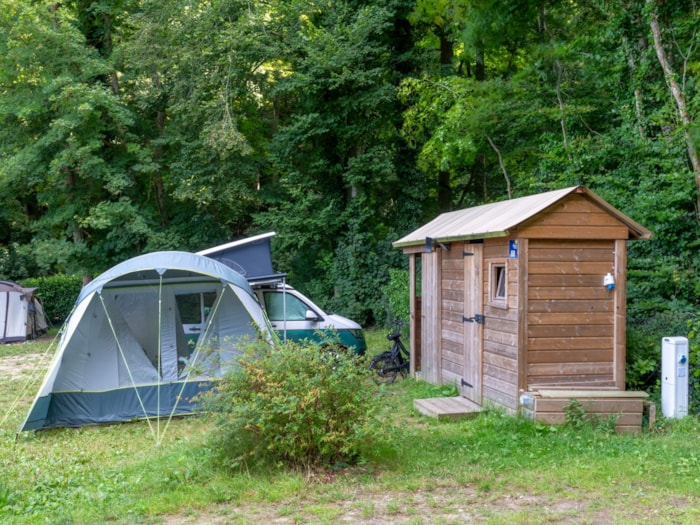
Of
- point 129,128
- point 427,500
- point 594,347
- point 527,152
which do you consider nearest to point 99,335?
point 427,500

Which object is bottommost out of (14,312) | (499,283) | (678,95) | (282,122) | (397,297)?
(14,312)

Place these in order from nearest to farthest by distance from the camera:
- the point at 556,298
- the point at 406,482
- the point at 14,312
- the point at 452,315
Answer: the point at 406,482
the point at 556,298
the point at 452,315
the point at 14,312

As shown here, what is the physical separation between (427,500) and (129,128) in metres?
17.4

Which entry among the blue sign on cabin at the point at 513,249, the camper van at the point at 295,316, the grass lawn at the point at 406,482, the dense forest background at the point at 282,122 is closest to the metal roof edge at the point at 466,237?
the blue sign on cabin at the point at 513,249

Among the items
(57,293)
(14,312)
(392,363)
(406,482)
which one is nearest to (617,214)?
(406,482)

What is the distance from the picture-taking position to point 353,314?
17.2 meters

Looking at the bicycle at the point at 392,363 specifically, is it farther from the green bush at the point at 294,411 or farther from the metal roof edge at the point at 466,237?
the green bush at the point at 294,411

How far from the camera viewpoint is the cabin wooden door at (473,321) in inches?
312

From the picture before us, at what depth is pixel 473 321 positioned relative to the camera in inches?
318

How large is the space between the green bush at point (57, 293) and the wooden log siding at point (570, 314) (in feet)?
54.7

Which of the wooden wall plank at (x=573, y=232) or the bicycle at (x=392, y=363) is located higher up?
the wooden wall plank at (x=573, y=232)

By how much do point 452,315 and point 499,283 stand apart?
1391mm

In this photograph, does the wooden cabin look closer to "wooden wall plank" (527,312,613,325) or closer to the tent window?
"wooden wall plank" (527,312,613,325)

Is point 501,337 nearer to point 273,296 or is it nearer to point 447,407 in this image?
point 447,407
